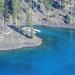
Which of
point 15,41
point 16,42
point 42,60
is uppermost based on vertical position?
point 15,41

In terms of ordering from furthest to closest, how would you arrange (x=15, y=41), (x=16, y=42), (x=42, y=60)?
(x=15, y=41)
(x=16, y=42)
(x=42, y=60)

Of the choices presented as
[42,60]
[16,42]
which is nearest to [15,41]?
[16,42]

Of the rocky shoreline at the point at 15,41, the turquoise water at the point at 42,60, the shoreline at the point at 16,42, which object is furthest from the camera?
the rocky shoreline at the point at 15,41

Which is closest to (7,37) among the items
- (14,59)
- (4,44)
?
(4,44)

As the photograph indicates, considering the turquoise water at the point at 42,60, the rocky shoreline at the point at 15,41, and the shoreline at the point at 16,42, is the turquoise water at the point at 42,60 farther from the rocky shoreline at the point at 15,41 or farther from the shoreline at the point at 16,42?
the rocky shoreline at the point at 15,41

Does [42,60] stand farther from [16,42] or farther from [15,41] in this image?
[15,41]

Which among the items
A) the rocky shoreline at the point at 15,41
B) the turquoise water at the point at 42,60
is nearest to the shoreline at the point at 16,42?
the rocky shoreline at the point at 15,41

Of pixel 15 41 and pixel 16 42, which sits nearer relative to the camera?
pixel 16 42

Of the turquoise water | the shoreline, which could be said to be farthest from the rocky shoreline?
the turquoise water

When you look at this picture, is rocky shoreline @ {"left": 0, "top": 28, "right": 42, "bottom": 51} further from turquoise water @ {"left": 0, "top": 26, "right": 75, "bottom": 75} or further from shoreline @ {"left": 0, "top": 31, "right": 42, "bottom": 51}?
turquoise water @ {"left": 0, "top": 26, "right": 75, "bottom": 75}
